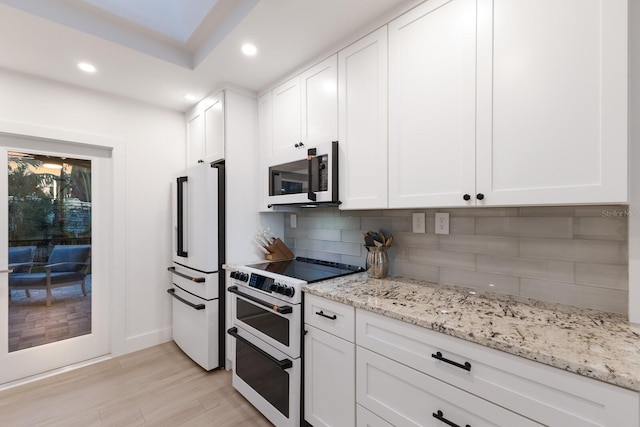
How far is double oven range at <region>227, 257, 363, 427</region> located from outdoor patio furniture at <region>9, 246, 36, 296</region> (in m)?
1.70

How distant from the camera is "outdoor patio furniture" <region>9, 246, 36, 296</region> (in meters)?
2.30

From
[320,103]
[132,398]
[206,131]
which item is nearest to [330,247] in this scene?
[320,103]

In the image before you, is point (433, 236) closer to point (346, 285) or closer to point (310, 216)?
point (346, 285)

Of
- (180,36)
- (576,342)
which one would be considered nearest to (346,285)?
(576,342)

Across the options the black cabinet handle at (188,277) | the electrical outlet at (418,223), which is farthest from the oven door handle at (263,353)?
the electrical outlet at (418,223)

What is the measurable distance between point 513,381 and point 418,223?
1039 mm

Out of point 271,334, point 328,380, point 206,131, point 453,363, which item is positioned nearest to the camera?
point 453,363

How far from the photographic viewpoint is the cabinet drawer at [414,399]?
1024 millimetres

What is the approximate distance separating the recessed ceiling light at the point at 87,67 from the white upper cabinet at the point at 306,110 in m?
1.35

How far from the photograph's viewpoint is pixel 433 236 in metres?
1.82

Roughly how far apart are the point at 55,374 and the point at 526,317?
3.41m

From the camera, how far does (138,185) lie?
2842mm

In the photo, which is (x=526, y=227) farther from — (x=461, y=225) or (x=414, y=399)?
(x=414, y=399)

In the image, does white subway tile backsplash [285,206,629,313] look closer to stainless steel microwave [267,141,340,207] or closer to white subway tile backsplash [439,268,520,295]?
white subway tile backsplash [439,268,520,295]
